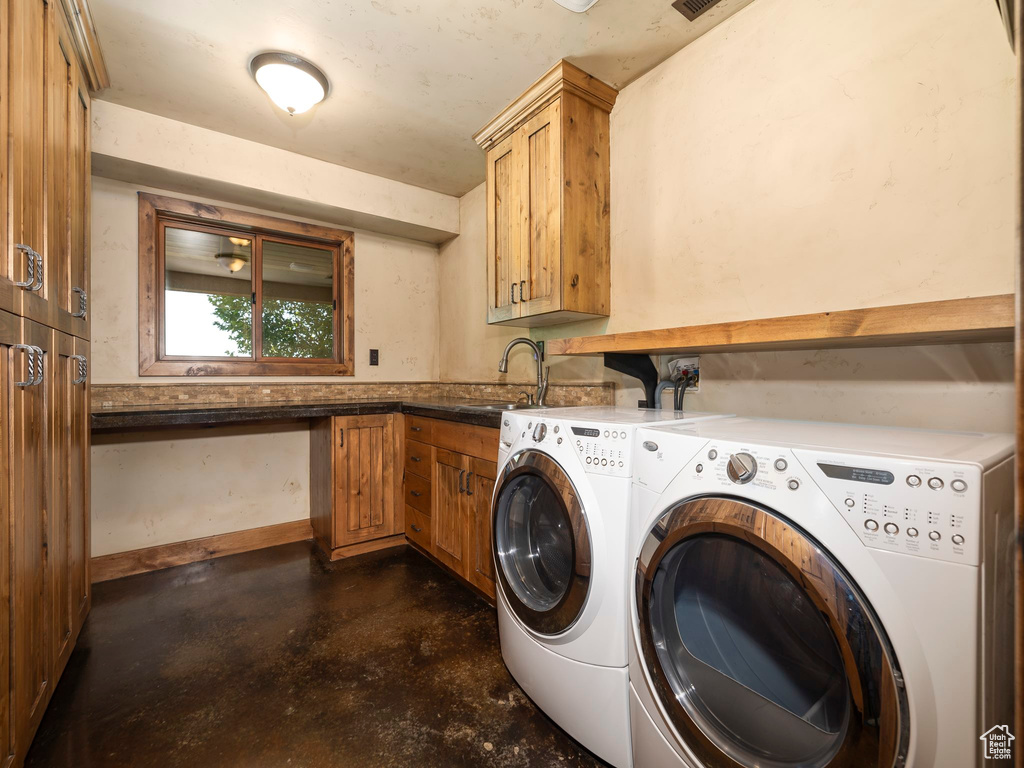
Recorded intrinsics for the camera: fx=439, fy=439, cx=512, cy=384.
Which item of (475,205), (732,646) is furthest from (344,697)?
(475,205)

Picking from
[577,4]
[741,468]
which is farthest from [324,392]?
[741,468]

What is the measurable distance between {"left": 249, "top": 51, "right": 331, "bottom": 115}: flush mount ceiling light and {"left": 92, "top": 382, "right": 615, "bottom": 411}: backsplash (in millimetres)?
1640

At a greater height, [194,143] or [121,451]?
[194,143]

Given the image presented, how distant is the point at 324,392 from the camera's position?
3.03 m

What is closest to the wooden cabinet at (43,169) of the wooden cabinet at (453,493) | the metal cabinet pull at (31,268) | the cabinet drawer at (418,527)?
the metal cabinet pull at (31,268)

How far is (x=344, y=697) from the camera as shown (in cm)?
149

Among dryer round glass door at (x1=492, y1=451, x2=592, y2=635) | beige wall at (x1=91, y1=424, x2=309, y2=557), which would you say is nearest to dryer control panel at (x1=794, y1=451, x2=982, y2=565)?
dryer round glass door at (x1=492, y1=451, x2=592, y2=635)

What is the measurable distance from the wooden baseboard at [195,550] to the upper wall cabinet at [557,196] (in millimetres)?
2043

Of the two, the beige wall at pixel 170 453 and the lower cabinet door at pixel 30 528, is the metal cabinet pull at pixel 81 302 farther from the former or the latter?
the beige wall at pixel 170 453

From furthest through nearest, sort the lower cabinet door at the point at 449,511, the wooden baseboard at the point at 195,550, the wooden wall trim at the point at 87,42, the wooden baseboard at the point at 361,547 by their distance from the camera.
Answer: the wooden baseboard at the point at 361,547 < the wooden baseboard at the point at 195,550 < the lower cabinet door at the point at 449,511 < the wooden wall trim at the point at 87,42

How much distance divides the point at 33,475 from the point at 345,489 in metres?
1.47

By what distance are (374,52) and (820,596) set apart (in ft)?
7.78

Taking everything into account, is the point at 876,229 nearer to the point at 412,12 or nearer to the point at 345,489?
the point at 412,12

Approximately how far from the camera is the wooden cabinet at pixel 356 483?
2553 millimetres
